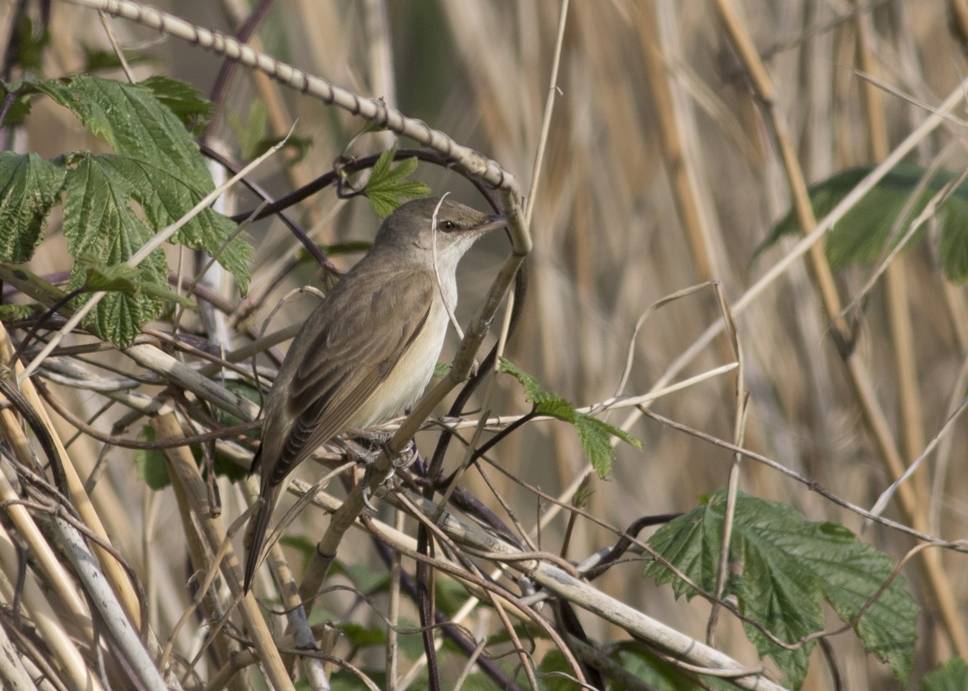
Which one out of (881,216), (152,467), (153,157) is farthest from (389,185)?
(881,216)

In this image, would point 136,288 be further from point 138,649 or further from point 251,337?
point 251,337

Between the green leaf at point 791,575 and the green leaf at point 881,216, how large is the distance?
103cm

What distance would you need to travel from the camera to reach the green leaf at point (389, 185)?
2.14m

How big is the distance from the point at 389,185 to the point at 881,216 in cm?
156

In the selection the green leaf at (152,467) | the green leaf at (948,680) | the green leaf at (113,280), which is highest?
the green leaf at (113,280)

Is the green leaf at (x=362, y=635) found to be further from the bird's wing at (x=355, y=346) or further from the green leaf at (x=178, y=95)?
the green leaf at (x=178, y=95)

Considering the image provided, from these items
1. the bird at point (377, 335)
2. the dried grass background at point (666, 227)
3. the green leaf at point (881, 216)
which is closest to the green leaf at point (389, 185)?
the bird at point (377, 335)

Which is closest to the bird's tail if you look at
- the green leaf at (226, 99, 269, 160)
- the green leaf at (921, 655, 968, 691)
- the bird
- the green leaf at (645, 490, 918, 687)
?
the bird

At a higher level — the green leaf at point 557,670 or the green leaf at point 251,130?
the green leaf at point 251,130

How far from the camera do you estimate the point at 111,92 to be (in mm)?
1944

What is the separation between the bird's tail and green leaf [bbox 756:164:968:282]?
1675 mm

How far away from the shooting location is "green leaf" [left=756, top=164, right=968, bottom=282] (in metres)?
2.74

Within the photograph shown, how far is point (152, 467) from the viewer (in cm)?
239

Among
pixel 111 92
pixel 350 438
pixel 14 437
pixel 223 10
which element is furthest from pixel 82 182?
pixel 223 10
